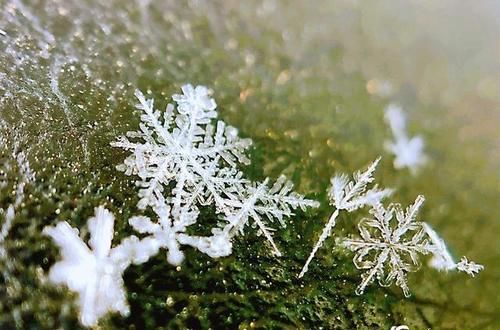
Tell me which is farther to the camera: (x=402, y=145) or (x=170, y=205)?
(x=402, y=145)

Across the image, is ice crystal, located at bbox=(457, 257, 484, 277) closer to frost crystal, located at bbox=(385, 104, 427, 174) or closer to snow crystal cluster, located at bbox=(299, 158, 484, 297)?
snow crystal cluster, located at bbox=(299, 158, 484, 297)

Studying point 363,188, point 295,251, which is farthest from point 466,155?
point 295,251

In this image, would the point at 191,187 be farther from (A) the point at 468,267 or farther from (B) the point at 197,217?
(A) the point at 468,267

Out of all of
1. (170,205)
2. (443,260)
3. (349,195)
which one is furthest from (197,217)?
(443,260)

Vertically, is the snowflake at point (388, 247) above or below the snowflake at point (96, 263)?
above

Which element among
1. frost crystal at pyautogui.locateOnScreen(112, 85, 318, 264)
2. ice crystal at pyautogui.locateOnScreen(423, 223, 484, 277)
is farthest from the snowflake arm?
ice crystal at pyautogui.locateOnScreen(423, 223, 484, 277)

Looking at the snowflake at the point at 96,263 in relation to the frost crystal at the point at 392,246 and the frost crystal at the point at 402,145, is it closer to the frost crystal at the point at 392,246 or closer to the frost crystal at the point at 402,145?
the frost crystal at the point at 392,246

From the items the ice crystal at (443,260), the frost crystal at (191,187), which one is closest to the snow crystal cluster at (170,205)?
the frost crystal at (191,187)
